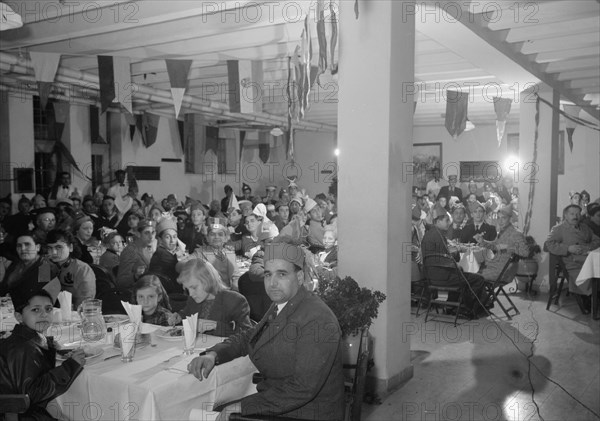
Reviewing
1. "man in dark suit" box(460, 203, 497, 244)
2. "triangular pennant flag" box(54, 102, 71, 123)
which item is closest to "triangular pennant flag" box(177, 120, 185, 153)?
"triangular pennant flag" box(54, 102, 71, 123)

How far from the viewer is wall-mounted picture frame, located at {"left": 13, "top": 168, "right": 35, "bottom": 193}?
10.7 metres

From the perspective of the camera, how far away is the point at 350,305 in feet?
12.7

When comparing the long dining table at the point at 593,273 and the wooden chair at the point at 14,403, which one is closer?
the wooden chair at the point at 14,403

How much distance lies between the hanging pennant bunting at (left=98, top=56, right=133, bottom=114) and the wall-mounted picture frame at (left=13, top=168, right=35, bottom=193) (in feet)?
16.6

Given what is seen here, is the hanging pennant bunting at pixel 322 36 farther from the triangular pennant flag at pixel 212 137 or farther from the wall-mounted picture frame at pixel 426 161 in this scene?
the wall-mounted picture frame at pixel 426 161

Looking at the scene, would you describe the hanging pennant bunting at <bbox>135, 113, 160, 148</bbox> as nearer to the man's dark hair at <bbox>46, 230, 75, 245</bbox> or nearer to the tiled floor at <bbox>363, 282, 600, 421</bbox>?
the man's dark hair at <bbox>46, 230, 75, 245</bbox>

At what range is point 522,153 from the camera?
28.7 feet

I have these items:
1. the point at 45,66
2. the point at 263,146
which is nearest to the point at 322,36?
the point at 45,66

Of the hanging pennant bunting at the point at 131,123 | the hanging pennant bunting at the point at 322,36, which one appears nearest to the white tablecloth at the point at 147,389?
the hanging pennant bunting at the point at 322,36

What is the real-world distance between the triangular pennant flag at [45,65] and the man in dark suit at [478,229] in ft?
20.5

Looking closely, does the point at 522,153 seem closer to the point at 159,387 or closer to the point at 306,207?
the point at 306,207

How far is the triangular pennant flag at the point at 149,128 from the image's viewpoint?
13202 mm

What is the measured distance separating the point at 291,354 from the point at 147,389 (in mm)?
673

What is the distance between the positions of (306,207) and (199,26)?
229 inches
